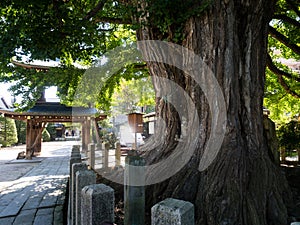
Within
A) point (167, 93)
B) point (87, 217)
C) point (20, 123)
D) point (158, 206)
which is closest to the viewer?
point (158, 206)

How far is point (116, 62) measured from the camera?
7.57 m

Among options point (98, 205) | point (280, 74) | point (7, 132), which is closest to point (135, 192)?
point (98, 205)

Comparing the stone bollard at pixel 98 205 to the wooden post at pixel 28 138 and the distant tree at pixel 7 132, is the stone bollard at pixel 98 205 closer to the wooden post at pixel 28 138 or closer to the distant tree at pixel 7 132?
the wooden post at pixel 28 138

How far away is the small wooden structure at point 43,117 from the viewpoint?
42.5ft

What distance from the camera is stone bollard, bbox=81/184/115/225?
1458 millimetres

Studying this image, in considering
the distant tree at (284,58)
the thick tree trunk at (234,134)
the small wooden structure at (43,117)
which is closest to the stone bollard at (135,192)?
the thick tree trunk at (234,134)

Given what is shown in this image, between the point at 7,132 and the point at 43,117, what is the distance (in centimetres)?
1219

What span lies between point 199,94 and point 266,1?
1804mm

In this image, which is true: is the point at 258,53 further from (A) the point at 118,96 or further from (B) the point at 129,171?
(A) the point at 118,96

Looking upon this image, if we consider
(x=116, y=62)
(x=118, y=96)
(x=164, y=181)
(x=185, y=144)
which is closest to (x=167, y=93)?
(x=185, y=144)

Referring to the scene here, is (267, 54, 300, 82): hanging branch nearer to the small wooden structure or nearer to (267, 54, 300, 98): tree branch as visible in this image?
(267, 54, 300, 98): tree branch

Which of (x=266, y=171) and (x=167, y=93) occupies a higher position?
(x=167, y=93)

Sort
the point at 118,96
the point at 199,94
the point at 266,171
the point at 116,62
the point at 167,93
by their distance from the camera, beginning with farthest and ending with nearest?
the point at 118,96 → the point at 116,62 → the point at 167,93 → the point at 199,94 → the point at 266,171

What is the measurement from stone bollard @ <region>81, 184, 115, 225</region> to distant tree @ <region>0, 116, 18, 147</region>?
24.8 meters
